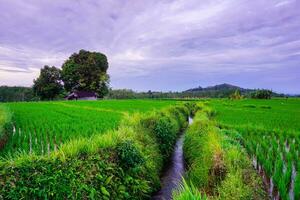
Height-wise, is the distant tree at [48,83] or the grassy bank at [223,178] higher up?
the distant tree at [48,83]

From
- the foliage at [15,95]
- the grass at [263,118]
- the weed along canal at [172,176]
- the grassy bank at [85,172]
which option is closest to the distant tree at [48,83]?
the foliage at [15,95]

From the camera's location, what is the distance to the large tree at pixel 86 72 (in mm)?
61281

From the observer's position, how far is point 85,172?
539 centimetres

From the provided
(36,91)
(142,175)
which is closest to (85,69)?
(36,91)

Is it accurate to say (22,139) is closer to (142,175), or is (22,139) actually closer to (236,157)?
(142,175)

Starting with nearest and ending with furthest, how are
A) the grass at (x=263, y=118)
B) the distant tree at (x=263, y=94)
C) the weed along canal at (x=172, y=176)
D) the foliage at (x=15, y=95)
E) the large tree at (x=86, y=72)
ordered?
the weed along canal at (x=172, y=176) → the grass at (x=263, y=118) → the large tree at (x=86, y=72) → the distant tree at (x=263, y=94) → the foliage at (x=15, y=95)

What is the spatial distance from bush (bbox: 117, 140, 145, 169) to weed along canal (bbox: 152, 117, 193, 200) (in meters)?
1.21

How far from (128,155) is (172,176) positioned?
3.36m

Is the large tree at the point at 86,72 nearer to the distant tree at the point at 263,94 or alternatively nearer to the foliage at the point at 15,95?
the foliage at the point at 15,95

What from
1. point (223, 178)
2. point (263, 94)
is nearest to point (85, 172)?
point (223, 178)

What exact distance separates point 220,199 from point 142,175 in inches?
123

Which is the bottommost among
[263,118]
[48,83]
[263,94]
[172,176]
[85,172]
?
[172,176]

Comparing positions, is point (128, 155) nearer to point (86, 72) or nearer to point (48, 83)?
point (86, 72)

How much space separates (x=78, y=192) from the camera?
4.92 m
